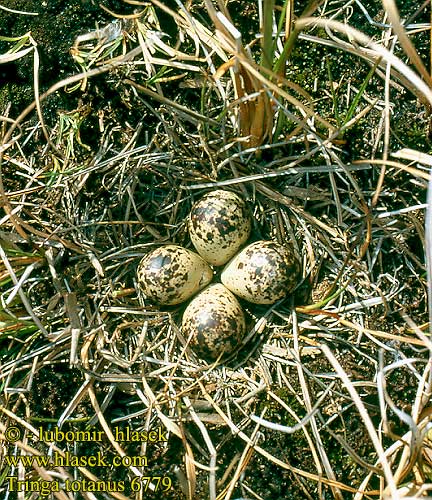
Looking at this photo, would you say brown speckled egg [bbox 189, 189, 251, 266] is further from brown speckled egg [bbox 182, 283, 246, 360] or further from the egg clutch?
brown speckled egg [bbox 182, 283, 246, 360]

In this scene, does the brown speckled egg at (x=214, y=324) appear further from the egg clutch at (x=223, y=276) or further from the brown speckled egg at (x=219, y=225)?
the brown speckled egg at (x=219, y=225)

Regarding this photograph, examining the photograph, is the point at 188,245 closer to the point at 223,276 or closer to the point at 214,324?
the point at 223,276

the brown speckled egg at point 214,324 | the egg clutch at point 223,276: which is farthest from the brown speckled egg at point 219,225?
the brown speckled egg at point 214,324

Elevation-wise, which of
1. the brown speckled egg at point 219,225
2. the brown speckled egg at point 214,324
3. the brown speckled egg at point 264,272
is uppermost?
the brown speckled egg at point 219,225

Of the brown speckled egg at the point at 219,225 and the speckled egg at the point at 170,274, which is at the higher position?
the brown speckled egg at the point at 219,225

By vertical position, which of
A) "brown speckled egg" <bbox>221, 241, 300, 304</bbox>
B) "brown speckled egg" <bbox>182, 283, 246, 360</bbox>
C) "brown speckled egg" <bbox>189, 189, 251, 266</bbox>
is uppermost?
"brown speckled egg" <bbox>189, 189, 251, 266</bbox>

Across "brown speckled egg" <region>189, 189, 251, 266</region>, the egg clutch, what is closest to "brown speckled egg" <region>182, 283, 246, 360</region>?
the egg clutch
